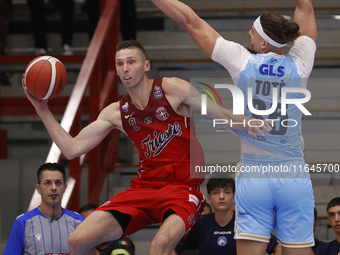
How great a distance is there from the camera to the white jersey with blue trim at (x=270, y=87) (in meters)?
3.57

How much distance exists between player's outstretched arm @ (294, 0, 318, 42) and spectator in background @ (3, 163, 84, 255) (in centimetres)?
234

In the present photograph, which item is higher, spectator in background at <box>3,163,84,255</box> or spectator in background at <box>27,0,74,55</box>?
spectator in background at <box>27,0,74,55</box>

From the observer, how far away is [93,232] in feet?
12.6

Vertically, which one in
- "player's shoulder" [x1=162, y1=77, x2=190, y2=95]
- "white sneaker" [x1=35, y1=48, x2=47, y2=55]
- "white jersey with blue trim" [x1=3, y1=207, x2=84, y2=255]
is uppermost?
"white sneaker" [x1=35, y1=48, x2=47, y2=55]

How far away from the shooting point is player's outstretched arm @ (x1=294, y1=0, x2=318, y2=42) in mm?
3895

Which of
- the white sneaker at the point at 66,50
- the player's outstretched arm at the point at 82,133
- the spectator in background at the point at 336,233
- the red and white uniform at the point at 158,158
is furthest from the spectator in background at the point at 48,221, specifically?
the white sneaker at the point at 66,50

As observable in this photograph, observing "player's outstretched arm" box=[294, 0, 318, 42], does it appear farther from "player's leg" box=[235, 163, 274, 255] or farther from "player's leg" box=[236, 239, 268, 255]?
"player's leg" box=[236, 239, 268, 255]

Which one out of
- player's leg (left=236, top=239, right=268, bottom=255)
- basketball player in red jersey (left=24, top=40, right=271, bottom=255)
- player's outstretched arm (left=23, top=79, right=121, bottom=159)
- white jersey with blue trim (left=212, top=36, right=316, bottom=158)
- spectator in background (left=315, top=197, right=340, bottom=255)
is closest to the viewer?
player's leg (left=236, top=239, right=268, bottom=255)

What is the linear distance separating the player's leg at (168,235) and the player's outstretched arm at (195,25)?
111 cm

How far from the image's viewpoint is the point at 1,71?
7.57 m

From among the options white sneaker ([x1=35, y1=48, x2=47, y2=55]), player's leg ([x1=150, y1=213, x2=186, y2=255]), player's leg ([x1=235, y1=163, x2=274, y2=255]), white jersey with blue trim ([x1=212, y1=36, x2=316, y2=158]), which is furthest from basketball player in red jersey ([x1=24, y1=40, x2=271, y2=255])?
white sneaker ([x1=35, y1=48, x2=47, y2=55])

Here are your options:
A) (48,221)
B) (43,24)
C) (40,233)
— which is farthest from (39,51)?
(40,233)

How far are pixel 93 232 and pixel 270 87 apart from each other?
4.89 ft

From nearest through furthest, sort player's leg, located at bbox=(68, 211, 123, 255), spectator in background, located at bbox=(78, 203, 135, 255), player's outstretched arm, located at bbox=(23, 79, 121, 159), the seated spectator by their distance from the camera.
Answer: player's leg, located at bbox=(68, 211, 123, 255)
player's outstretched arm, located at bbox=(23, 79, 121, 159)
the seated spectator
spectator in background, located at bbox=(78, 203, 135, 255)
